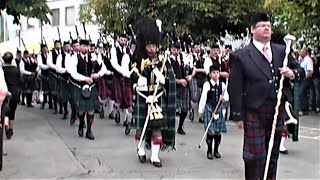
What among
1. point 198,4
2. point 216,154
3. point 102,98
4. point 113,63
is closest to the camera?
point 216,154

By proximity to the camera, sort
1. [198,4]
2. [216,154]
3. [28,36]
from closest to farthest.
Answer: [216,154]
[198,4]
[28,36]

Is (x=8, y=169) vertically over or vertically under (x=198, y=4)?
under

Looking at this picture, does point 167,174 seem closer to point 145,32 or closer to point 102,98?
point 145,32

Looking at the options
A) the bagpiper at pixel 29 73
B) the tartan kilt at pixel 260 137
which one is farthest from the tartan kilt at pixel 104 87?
the tartan kilt at pixel 260 137

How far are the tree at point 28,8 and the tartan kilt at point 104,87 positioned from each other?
167cm

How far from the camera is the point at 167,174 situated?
741 cm

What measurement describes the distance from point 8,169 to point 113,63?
4.00m

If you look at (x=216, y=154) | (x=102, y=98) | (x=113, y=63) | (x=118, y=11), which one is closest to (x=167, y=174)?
(x=216, y=154)

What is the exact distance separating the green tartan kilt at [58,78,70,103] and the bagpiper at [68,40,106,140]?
1523 mm

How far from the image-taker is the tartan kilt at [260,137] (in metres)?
5.56

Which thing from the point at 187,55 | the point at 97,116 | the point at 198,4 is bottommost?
the point at 97,116

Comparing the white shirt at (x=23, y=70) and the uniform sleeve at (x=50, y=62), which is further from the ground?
the uniform sleeve at (x=50, y=62)

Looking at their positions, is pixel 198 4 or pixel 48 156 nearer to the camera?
pixel 48 156

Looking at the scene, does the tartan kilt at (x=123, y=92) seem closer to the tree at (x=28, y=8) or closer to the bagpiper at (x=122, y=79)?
the bagpiper at (x=122, y=79)
